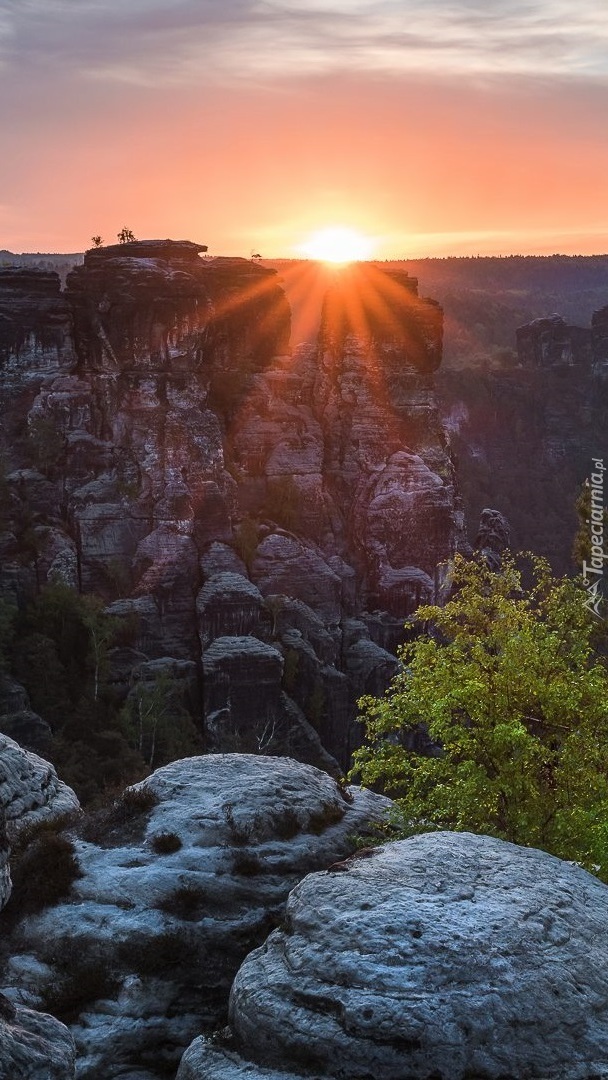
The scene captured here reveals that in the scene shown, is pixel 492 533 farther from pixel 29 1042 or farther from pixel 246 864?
pixel 29 1042

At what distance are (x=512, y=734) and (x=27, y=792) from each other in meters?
9.05

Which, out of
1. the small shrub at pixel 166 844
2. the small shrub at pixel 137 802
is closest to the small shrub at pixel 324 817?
the small shrub at pixel 166 844

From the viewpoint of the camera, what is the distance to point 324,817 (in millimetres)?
20609

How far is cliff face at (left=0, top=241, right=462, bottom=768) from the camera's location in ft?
246

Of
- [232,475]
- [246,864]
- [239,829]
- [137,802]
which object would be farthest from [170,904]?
[232,475]

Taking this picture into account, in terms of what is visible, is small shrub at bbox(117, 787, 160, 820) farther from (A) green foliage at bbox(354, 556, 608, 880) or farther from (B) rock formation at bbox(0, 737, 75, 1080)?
(B) rock formation at bbox(0, 737, 75, 1080)

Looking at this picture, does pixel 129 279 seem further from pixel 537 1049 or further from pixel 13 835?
pixel 537 1049

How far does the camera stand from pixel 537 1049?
13477 millimetres

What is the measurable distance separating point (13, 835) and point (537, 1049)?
1017cm

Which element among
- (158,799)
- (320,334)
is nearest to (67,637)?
(320,334)

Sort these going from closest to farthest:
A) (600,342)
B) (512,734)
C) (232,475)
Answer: (512,734) → (232,475) → (600,342)

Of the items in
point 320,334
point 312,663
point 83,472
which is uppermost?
point 320,334

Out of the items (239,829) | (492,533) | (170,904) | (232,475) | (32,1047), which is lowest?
(492,533)

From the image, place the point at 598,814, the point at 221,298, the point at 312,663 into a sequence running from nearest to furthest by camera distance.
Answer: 1. the point at 598,814
2. the point at 312,663
3. the point at 221,298
